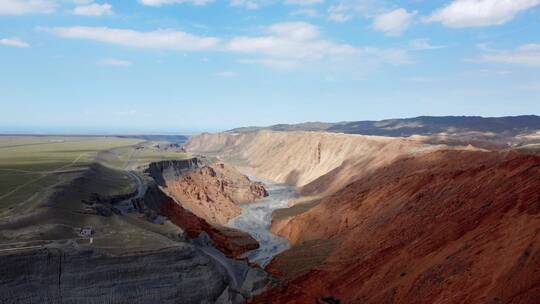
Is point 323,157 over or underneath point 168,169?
underneath

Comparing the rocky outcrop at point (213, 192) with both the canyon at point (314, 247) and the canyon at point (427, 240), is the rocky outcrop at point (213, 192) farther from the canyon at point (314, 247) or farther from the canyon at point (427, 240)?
the canyon at point (427, 240)

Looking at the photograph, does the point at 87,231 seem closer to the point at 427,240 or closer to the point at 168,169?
the point at 427,240

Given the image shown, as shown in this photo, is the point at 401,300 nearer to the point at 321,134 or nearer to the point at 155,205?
the point at 155,205

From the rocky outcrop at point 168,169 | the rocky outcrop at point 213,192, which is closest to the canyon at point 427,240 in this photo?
the rocky outcrop at point 213,192

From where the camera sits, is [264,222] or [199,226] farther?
[264,222]

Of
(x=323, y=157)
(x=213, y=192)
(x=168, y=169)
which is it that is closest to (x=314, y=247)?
(x=213, y=192)

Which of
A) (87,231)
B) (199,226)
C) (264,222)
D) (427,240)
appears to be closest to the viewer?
(87,231)
